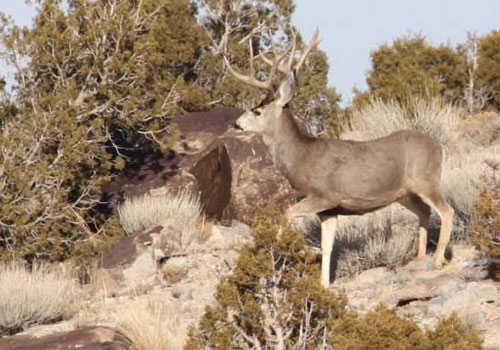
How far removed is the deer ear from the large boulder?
383 centimetres

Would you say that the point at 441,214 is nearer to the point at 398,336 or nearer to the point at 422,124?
the point at 398,336

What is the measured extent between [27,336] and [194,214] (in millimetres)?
5759

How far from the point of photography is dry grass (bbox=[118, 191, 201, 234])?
16.2 m

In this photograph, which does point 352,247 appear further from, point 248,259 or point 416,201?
point 248,259

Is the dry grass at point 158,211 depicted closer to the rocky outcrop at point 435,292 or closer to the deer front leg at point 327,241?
the deer front leg at point 327,241

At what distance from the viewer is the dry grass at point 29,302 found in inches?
472

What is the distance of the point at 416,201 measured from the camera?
13383mm

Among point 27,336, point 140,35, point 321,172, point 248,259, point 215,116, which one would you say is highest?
point 140,35

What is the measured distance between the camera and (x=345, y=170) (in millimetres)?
12586

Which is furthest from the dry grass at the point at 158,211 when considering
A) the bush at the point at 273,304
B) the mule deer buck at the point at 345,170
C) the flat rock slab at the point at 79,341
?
the bush at the point at 273,304

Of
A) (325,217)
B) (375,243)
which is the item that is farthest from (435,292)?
(375,243)

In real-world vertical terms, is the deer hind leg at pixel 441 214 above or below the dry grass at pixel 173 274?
above

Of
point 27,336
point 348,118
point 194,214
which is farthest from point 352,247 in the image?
point 348,118

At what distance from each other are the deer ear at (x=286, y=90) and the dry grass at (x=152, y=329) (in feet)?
10.2
